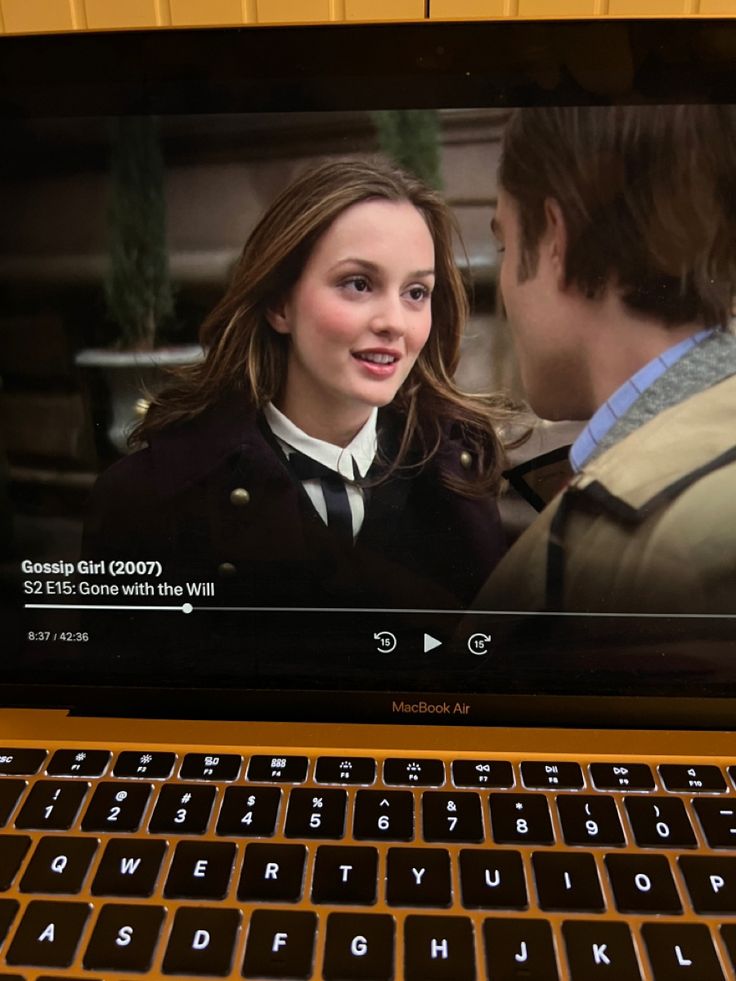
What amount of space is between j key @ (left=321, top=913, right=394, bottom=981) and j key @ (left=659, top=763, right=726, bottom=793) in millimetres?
185

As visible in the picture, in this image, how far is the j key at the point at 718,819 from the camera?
40 centimetres

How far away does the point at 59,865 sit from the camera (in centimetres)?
39

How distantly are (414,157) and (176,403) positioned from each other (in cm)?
20

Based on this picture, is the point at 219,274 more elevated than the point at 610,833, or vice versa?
the point at 219,274

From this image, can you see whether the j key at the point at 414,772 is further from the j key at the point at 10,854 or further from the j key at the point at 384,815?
the j key at the point at 10,854

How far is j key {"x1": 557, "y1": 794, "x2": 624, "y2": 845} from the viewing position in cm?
40

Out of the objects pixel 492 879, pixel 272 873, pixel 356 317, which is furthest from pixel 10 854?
pixel 356 317

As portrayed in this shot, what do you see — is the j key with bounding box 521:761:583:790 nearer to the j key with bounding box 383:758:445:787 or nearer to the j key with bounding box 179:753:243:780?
the j key with bounding box 383:758:445:787

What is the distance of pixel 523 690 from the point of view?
0.47 metres

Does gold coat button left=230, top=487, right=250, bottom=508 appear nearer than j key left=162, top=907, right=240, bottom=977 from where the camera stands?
No

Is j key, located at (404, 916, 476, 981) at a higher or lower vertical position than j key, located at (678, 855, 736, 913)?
lower

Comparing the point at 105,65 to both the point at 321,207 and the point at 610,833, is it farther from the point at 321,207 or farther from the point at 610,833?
the point at 610,833

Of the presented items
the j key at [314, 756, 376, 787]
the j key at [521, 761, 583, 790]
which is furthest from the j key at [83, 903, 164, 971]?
the j key at [521, 761, 583, 790]

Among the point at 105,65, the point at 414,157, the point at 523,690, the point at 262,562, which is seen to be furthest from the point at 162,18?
the point at 523,690
